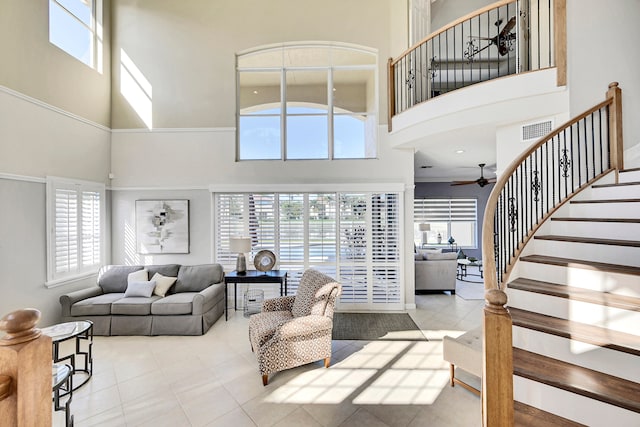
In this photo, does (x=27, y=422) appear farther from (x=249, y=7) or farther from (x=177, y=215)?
(x=249, y=7)

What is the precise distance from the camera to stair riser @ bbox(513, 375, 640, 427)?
1579 millimetres

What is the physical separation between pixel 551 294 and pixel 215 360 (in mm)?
3428

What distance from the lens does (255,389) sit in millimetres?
2713

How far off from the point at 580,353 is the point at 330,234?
3.54 metres

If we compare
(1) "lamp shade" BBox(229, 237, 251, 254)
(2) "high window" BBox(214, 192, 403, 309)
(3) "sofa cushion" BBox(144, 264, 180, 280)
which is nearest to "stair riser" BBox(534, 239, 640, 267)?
(2) "high window" BBox(214, 192, 403, 309)

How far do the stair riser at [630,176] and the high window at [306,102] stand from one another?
335cm

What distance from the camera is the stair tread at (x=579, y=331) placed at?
175cm

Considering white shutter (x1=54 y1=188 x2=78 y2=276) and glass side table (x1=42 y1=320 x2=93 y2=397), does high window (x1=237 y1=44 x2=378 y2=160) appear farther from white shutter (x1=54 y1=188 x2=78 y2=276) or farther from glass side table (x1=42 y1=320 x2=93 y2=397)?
glass side table (x1=42 y1=320 x2=93 y2=397)

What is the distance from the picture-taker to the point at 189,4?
5.20 m

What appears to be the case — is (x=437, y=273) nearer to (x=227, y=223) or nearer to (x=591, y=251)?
(x=591, y=251)

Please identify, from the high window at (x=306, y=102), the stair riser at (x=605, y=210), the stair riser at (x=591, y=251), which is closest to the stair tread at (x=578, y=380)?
the stair riser at (x=591, y=251)

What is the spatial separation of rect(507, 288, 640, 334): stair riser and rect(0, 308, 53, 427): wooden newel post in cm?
303

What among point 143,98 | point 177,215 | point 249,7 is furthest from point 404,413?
point 249,7

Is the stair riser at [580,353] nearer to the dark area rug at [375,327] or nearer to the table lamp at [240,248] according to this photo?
the dark area rug at [375,327]
